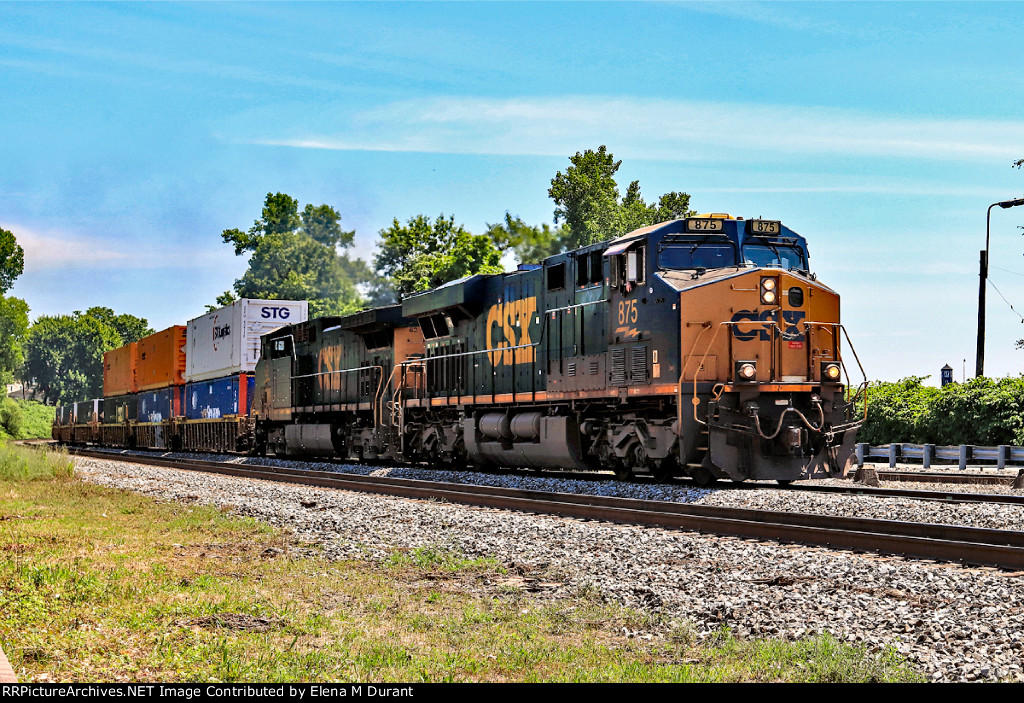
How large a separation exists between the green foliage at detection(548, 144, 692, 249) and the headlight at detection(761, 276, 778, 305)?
35.3 metres

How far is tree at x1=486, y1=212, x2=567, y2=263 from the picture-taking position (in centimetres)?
5334

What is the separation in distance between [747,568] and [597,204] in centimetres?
Result: 4469

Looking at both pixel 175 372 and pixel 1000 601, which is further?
pixel 175 372

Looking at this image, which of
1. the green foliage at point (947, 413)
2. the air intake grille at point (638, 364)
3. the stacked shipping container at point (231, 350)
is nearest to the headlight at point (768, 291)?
the air intake grille at point (638, 364)

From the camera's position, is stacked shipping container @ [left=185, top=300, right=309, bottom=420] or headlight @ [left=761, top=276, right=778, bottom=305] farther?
stacked shipping container @ [left=185, top=300, right=309, bottom=420]

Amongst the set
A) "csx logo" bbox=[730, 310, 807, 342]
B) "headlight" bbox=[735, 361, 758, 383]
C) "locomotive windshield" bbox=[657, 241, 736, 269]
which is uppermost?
"locomotive windshield" bbox=[657, 241, 736, 269]

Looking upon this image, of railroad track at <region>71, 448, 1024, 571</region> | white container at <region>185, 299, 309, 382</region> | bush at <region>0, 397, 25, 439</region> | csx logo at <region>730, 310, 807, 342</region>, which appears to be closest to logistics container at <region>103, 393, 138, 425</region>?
bush at <region>0, 397, 25, 439</region>

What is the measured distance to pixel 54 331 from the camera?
11925cm

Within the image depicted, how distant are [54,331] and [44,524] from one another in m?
118

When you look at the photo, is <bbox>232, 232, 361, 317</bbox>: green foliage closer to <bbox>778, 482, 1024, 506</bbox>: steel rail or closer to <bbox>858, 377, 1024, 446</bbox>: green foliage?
<bbox>858, 377, 1024, 446</bbox>: green foliage

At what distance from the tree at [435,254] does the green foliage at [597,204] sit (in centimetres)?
436

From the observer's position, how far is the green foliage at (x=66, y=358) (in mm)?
117062

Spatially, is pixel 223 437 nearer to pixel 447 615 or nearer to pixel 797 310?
pixel 797 310

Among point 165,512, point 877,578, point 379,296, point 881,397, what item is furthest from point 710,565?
point 379,296
